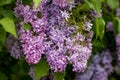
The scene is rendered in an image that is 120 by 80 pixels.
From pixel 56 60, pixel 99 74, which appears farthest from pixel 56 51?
pixel 99 74

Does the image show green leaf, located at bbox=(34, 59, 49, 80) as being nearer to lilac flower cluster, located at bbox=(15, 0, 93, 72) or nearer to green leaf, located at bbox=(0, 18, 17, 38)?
lilac flower cluster, located at bbox=(15, 0, 93, 72)

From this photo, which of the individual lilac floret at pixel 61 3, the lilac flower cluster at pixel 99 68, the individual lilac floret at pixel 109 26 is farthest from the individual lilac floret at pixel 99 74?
the individual lilac floret at pixel 61 3

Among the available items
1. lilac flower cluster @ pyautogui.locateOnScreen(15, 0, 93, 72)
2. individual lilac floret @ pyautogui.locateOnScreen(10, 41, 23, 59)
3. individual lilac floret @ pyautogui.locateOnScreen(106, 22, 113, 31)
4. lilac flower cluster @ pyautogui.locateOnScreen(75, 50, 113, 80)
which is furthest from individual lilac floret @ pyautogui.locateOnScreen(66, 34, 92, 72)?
individual lilac floret @ pyautogui.locateOnScreen(106, 22, 113, 31)

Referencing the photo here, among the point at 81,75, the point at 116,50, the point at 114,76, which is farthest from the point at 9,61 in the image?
the point at 114,76

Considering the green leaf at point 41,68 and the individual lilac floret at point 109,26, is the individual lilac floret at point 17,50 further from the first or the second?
the individual lilac floret at point 109,26

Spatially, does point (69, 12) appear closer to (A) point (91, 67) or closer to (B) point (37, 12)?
(B) point (37, 12)
